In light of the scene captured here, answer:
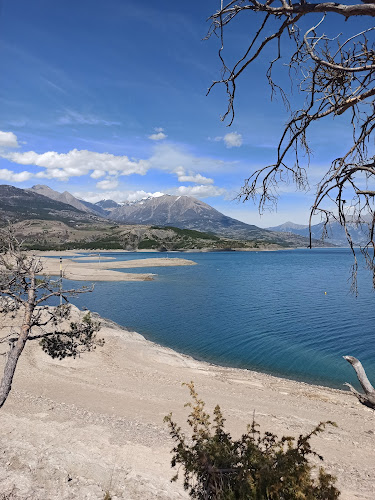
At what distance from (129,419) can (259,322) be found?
27156 mm

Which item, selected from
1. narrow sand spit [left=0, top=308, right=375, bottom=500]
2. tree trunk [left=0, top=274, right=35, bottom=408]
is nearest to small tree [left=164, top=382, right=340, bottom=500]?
narrow sand spit [left=0, top=308, right=375, bottom=500]

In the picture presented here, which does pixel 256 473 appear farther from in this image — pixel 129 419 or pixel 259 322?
pixel 259 322

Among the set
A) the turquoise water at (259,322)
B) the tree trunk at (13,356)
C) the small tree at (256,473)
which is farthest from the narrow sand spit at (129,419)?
the small tree at (256,473)

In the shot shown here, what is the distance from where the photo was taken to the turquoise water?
27.5 meters

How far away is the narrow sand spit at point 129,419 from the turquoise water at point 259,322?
4.45 metres

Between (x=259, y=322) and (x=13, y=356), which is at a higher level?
(x=13, y=356)

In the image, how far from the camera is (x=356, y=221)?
382cm

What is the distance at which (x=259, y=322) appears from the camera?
39875 millimetres

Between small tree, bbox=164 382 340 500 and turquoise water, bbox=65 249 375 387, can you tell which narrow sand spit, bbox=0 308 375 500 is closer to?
→ turquoise water, bbox=65 249 375 387

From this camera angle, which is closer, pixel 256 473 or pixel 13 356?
pixel 256 473

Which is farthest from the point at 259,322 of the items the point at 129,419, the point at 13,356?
the point at 13,356

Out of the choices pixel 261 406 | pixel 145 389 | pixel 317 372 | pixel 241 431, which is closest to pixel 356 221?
pixel 241 431

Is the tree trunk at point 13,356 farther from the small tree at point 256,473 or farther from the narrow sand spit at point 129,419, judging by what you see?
the small tree at point 256,473

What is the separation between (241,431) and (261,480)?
10725mm
